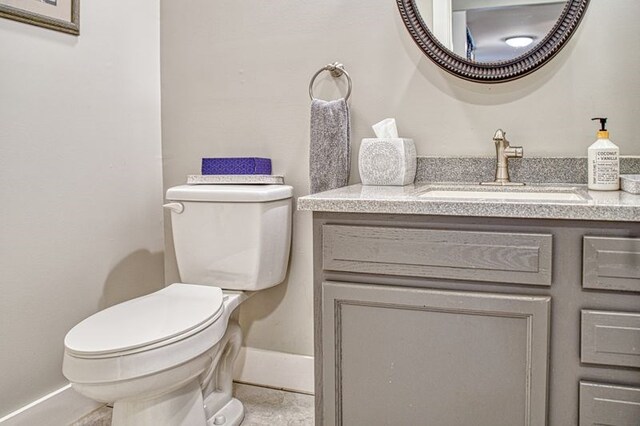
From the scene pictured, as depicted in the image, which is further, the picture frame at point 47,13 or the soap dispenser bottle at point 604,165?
the picture frame at point 47,13

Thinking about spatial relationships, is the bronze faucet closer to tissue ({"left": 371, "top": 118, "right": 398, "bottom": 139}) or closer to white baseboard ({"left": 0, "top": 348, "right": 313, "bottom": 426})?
tissue ({"left": 371, "top": 118, "right": 398, "bottom": 139})

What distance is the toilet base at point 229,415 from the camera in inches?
68.2

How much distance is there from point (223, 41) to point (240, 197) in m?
0.72

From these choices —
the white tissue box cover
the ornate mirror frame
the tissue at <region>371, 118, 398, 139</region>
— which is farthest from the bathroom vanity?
the ornate mirror frame

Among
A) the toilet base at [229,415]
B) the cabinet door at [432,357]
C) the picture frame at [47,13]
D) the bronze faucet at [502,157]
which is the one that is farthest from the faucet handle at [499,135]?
the picture frame at [47,13]

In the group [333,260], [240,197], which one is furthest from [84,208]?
[333,260]

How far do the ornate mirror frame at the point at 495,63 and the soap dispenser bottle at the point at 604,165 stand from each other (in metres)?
0.32

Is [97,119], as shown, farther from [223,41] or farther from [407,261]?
[407,261]

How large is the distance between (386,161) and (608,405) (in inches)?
34.9

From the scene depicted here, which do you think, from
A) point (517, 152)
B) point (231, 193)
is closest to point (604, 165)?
point (517, 152)

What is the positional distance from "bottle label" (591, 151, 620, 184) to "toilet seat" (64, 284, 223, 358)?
1.17 meters

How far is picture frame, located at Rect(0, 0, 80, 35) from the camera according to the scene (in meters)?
1.56

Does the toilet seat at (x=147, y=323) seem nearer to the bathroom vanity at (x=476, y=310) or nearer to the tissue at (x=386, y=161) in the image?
the bathroom vanity at (x=476, y=310)

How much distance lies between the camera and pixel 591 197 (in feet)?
4.03
